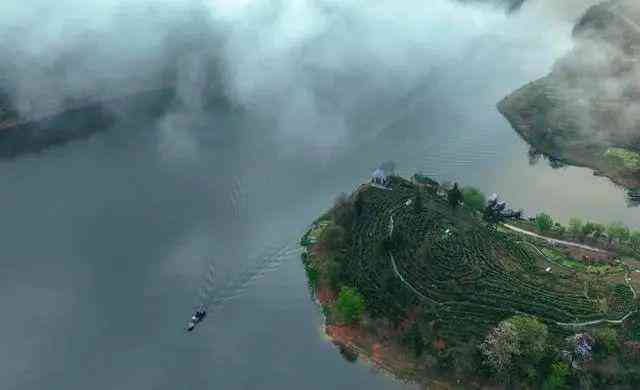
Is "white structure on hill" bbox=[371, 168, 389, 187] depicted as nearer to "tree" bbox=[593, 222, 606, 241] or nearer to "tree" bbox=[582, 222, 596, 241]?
"tree" bbox=[582, 222, 596, 241]

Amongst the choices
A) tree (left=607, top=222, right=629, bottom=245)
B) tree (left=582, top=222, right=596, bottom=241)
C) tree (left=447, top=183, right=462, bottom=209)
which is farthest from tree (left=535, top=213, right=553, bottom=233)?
tree (left=447, top=183, right=462, bottom=209)

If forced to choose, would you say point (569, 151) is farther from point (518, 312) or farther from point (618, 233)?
point (518, 312)

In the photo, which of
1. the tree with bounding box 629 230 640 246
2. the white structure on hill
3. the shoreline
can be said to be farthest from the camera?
the shoreline

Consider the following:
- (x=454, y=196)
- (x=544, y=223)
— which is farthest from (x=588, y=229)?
(x=454, y=196)

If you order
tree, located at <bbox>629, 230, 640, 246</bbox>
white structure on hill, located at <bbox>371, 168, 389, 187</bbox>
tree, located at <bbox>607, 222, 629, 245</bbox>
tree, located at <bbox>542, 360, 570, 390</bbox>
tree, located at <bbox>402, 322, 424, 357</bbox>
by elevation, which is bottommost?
tree, located at <bbox>542, 360, 570, 390</bbox>

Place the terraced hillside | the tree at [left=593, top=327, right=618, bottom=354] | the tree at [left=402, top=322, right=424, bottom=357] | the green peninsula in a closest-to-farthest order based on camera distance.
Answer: the green peninsula < the tree at [left=593, top=327, right=618, bottom=354] < the tree at [left=402, top=322, right=424, bottom=357] < the terraced hillside

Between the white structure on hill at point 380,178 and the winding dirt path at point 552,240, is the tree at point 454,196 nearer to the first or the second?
the winding dirt path at point 552,240

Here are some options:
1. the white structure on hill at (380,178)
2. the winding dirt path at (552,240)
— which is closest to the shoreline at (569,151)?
the winding dirt path at (552,240)
